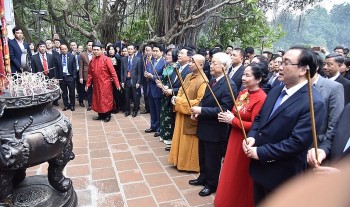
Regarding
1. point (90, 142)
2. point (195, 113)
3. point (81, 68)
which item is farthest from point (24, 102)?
point (81, 68)

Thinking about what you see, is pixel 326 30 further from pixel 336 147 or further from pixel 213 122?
pixel 336 147

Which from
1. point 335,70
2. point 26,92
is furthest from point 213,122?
point 26,92

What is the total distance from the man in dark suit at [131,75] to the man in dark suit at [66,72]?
4.17 ft

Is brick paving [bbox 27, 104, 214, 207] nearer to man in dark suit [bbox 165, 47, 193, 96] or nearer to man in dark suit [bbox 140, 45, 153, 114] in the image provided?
man in dark suit [bbox 165, 47, 193, 96]

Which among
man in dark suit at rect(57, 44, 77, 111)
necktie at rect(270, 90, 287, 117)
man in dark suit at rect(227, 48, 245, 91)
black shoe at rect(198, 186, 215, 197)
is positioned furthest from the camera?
man in dark suit at rect(57, 44, 77, 111)

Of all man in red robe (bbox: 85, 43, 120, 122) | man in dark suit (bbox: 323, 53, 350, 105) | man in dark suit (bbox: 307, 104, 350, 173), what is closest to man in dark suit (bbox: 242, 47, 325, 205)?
man in dark suit (bbox: 307, 104, 350, 173)

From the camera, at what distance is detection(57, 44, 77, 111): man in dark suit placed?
6.20 meters

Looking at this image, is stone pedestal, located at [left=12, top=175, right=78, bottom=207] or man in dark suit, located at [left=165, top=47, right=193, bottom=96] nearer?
stone pedestal, located at [left=12, top=175, right=78, bottom=207]

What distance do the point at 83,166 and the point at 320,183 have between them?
2784mm

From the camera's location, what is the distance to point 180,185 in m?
3.06

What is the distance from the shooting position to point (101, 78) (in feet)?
17.7

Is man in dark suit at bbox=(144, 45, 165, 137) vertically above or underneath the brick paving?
above

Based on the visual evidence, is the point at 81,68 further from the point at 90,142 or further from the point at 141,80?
the point at 90,142

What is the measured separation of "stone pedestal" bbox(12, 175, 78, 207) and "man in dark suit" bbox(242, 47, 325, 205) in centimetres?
164
